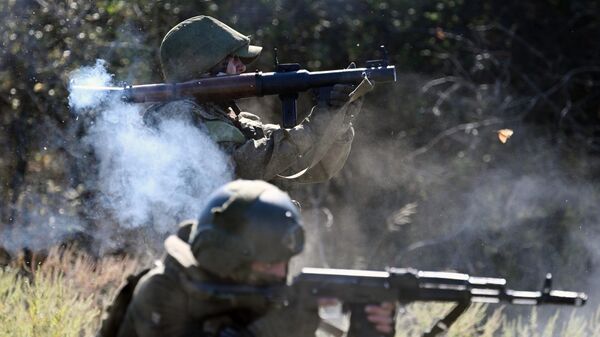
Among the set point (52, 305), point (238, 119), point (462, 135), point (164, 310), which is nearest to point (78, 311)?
point (52, 305)

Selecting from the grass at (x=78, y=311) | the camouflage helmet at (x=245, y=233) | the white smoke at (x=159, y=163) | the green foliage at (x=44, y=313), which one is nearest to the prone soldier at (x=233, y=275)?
the camouflage helmet at (x=245, y=233)

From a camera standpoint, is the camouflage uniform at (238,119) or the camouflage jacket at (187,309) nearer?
the camouflage jacket at (187,309)

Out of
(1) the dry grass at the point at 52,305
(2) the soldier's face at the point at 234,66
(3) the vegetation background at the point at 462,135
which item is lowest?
(3) the vegetation background at the point at 462,135

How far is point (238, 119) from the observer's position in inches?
271

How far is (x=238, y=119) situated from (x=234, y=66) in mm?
324

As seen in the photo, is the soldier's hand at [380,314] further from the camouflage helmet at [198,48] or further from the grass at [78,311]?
the camouflage helmet at [198,48]

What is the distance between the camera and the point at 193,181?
6902 millimetres

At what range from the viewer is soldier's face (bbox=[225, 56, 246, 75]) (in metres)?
6.88

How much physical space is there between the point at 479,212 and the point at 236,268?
28.5ft

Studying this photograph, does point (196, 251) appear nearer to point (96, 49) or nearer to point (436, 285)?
point (436, 285)

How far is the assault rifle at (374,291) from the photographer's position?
168 inches

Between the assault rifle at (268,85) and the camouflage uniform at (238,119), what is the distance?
75 mm

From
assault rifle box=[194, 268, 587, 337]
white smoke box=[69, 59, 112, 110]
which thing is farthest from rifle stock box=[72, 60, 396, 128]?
assault rifle box=[194, 268, 587, 337]

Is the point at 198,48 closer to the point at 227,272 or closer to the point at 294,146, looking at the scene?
the point at 294,146
